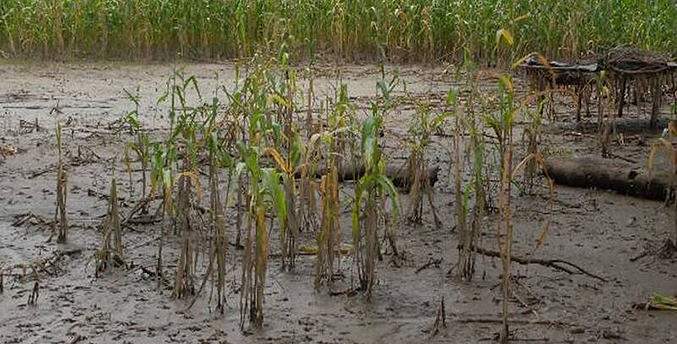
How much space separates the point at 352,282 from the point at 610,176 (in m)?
2.38

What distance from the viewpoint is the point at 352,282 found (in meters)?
4.43

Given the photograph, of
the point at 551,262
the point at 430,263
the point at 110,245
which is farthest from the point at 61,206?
the point at 551,262

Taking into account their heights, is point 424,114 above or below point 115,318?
above

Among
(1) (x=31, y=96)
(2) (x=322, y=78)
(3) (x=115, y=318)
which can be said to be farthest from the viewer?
(2) (x=322, y=78)

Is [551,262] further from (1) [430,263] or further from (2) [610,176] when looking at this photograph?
(2) [610,176]

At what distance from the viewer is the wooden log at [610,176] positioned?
6.03 m

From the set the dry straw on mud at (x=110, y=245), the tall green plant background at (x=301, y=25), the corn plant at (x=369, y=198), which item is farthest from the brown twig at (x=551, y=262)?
the tall green plant background at (x=301, y=25)

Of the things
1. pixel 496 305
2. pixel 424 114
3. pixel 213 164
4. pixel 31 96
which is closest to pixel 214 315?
pixel 213 164

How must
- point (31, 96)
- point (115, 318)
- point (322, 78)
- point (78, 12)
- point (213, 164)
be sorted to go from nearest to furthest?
1. point (115, 318)
2. point (213, 164)
3. point (31, 96)
4. point (322, 78)
5. point (78, 12)

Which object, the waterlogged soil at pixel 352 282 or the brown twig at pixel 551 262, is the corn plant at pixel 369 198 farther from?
the brown twig at pixel 551 262

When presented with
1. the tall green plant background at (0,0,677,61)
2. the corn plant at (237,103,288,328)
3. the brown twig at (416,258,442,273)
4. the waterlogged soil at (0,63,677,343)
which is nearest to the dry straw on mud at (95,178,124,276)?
the waterlogged soil at (0,63,677,343)

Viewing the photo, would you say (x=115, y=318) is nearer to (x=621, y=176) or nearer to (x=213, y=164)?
(x=213, y=164)

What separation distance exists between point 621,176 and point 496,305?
2180 millimetres

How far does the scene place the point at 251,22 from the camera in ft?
39.9
